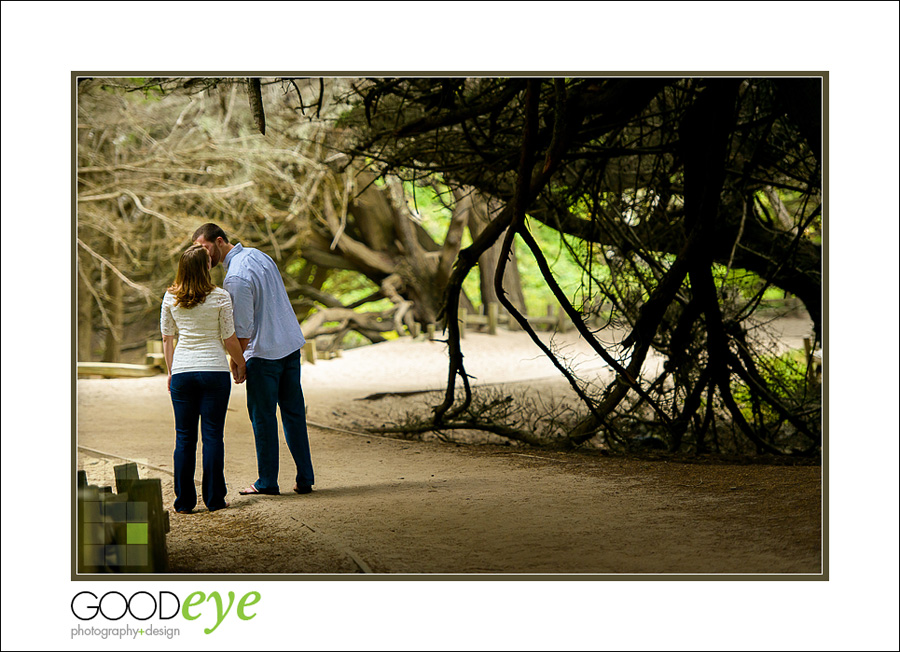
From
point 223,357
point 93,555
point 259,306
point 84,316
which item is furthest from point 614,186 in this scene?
point 84,316

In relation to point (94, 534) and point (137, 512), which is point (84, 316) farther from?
point (137, 512)

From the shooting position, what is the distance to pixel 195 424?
3289 mm

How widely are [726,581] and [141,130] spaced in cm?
701

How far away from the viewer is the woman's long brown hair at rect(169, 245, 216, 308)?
3229mm

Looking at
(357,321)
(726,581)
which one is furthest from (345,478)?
(357,321)

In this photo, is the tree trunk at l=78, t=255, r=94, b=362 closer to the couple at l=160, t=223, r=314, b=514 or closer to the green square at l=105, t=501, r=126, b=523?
the couple at l=160, t=223, r=314, b=514

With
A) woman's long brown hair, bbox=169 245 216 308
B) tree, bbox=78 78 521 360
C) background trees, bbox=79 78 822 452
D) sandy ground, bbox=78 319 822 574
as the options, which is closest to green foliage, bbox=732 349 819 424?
background trees, bbox=79 78 822 452

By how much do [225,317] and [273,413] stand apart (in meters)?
0.50

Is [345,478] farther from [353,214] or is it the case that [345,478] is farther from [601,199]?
[353,214]

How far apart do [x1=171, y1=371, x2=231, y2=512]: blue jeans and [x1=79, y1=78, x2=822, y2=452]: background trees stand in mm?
1030

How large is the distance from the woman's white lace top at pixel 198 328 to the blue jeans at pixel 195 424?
0.04 metres

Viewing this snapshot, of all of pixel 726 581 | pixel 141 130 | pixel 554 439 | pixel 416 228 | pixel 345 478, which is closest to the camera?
pixel 726 581

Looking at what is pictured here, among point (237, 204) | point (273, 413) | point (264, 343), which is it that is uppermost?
point (237, 204)

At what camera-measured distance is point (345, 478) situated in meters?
4.03
